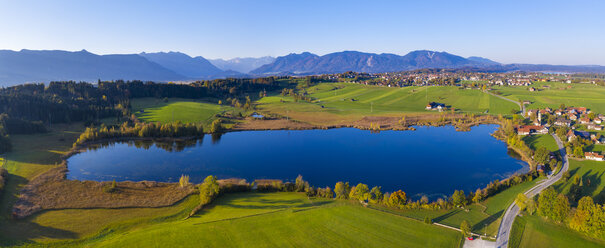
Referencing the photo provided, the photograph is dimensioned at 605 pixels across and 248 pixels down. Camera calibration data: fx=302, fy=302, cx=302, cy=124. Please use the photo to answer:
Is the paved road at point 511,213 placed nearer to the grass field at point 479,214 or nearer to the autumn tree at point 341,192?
the grass field at point 479,214

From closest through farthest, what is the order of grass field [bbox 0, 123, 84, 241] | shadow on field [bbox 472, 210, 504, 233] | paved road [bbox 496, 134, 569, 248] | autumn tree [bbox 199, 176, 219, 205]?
paved road [bbox 496, 134, 569, 248], shadow on field [bbox 472, 210, 504, 233], grass field [bbox 0, 123, 84, 241], autumn tree [bbox 199, 176, 219, 205]

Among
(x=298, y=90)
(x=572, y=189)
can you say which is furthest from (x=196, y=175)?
(x=298, y=90)

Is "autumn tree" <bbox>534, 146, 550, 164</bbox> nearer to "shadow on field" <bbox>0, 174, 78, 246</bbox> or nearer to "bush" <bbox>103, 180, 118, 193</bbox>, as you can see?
"shadow on field" <bbox>0, 174, 78, 246</bbox>

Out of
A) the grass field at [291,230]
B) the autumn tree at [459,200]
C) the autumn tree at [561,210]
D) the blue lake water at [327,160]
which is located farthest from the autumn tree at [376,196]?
→ the autumn tree at [561,210]

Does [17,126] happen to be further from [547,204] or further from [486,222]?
[547,204]

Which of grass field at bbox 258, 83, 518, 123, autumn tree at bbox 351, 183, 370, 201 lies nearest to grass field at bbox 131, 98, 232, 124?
grass field at bbox 258, 83, 518, 123

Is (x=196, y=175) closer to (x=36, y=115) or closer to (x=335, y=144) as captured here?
(x=335, y=144)
